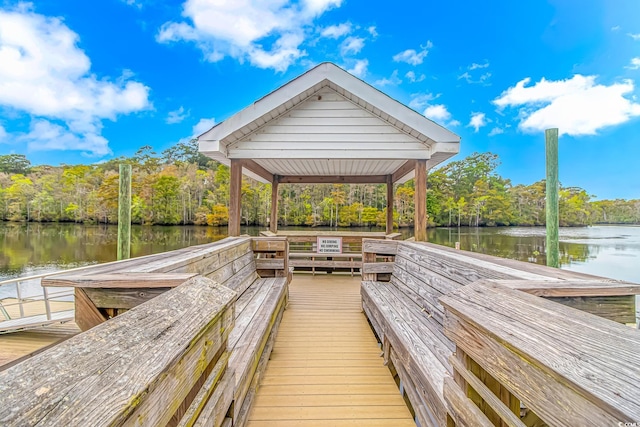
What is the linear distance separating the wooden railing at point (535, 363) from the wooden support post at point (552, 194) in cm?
354

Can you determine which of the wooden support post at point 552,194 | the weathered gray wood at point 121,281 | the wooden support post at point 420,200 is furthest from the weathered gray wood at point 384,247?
the weathered gray wood at point 121,281

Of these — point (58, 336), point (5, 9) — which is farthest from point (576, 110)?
point (5, 9)

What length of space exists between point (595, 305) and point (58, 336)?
7.60 m

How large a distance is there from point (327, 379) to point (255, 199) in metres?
36.8

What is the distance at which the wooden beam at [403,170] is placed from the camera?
536cm

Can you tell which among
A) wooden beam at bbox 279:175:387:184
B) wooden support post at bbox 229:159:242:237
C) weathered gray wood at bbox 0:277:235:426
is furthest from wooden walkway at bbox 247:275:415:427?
wooden beam at bbox 279:175:387:184

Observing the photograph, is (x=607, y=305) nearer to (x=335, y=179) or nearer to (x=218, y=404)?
(x=218, y=404)

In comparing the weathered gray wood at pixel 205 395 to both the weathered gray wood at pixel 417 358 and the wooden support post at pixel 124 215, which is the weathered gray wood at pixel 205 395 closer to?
the weathered gray wood at pixel 417 358

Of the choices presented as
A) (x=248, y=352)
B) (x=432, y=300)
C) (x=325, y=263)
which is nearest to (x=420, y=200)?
(x=432, y=300)

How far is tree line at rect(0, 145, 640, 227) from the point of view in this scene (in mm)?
36719

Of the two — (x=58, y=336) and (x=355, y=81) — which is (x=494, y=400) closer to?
(x=355, y=81)

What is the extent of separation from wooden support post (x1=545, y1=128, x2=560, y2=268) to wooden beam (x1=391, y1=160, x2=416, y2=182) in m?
1.92

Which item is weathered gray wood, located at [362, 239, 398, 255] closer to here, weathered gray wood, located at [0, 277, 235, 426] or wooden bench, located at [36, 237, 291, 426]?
wooden bench, located at [36, 237, 291, 426]

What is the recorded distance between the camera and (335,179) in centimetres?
726
